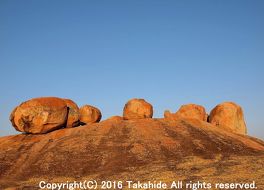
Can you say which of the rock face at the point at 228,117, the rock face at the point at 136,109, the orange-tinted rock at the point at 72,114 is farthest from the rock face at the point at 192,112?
the orange-tinted rock at the point at 72,114

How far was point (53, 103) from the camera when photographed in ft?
135

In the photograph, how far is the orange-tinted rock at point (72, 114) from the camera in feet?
142

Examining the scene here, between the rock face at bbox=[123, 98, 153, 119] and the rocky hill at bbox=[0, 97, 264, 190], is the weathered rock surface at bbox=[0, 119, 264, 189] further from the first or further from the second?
the rock face at bbox=[123, 98, 153, 119]

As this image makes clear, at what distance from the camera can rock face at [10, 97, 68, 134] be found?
40.1 metres

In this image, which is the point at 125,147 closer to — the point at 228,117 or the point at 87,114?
the point at 87,114

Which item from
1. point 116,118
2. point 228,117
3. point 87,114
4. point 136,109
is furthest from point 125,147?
point 228,117

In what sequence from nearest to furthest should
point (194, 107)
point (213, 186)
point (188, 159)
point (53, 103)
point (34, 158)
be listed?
point (213, 186) → point (188, 159) → point (34, 158) → point (53, 103) → point (194, 107)

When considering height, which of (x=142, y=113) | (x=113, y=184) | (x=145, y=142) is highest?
(x=142, y=113)

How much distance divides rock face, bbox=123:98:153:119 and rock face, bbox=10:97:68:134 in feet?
27.3

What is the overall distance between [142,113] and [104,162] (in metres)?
15.1

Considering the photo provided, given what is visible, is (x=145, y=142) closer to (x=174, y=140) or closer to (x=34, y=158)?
(x=174, y=140)

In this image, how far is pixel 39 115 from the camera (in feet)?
132

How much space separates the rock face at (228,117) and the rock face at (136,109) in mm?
10391

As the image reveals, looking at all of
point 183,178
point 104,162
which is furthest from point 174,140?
point 183,178
